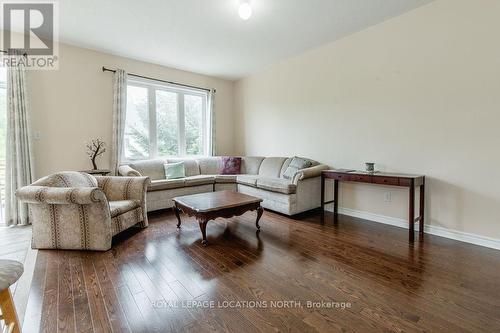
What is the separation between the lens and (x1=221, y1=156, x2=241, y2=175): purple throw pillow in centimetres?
499

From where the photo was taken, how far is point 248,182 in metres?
4.25

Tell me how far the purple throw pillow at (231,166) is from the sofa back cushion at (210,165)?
137 millimetres

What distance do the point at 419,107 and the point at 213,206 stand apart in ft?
9.03

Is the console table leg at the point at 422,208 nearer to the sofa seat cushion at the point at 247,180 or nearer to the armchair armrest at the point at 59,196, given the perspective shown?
the sofa seat cushion at the point at 247,180

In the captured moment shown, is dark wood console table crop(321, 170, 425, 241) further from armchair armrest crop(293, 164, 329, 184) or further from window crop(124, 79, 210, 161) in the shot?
window crop(124, 79, 210, 161)

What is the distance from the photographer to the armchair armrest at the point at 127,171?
3.69 metres

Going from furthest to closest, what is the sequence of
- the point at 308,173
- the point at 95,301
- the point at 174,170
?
the point at 174,170 < the point at 308,173 < the point at 95,301

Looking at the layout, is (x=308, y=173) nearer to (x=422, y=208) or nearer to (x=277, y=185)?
(x=277, y=185)

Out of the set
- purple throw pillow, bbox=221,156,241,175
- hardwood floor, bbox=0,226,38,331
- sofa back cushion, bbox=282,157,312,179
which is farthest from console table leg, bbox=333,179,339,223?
hardwood floor, bbox=0,226,38,331

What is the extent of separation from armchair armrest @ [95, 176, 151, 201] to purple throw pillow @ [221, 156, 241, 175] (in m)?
2.01

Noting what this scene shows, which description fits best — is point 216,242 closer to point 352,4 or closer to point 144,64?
point 352,4

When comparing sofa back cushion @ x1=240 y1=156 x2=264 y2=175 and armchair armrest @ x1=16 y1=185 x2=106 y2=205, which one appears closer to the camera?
armchair armrest @ x1=16 y1=185 x2=106 y2=205

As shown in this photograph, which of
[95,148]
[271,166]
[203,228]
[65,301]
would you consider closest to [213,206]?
[203,228]

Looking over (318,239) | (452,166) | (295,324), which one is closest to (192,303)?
(295,324)
